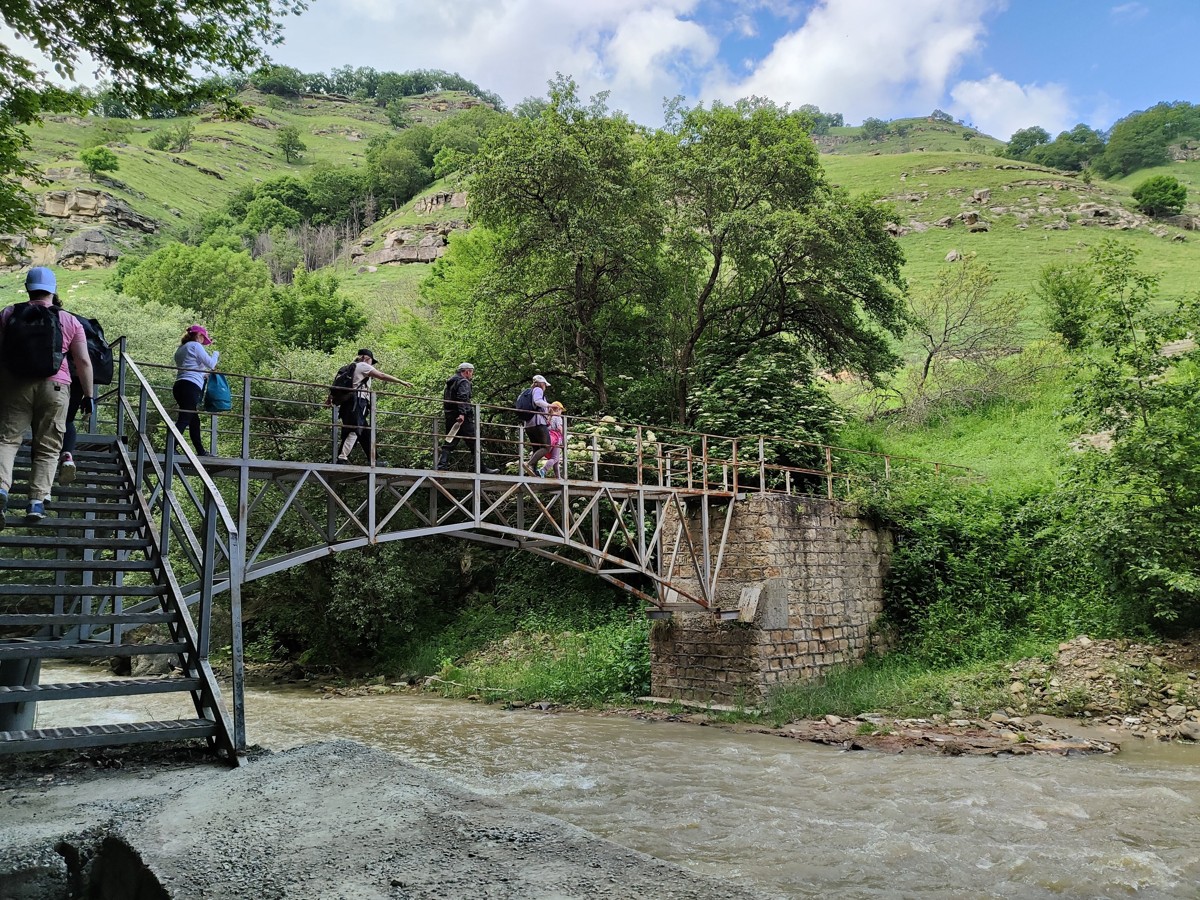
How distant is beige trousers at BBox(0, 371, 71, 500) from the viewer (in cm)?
544

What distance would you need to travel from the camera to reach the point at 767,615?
48.4ft

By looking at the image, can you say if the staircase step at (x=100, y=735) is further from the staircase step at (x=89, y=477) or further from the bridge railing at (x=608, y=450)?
the bridge railing at (x=608, y=450)

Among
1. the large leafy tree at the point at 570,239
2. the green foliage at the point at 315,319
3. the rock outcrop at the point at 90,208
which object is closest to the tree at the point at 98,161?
the rock outcrop at the point at 90,208

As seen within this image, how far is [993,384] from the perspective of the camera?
2845 cm

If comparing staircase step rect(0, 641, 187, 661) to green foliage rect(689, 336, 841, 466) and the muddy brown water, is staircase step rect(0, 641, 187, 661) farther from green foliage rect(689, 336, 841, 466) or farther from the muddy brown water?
green foliage rect(689, 336, 841, 466)

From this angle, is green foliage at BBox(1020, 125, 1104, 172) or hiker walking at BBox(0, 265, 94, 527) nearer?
hiker walking at BBox(0, 265, 94, 527)

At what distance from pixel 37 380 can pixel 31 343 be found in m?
0.28

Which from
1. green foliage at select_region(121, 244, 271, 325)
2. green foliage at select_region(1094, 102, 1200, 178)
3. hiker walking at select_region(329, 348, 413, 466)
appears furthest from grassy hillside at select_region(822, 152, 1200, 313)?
green foliage at select_region(121, 244, 271, 325)

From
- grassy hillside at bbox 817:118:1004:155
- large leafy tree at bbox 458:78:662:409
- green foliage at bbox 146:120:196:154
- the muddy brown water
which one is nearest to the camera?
the muddy brown water

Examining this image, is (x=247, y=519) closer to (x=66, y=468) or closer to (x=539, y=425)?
(x=539, y=425)

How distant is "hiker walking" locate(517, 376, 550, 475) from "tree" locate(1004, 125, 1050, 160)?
104 m

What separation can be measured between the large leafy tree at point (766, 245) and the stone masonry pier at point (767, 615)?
22.0 ft

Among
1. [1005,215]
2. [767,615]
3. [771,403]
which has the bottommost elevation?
[767,615]

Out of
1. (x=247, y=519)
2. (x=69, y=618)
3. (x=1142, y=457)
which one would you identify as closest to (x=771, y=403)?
(x=1142, y=457)
